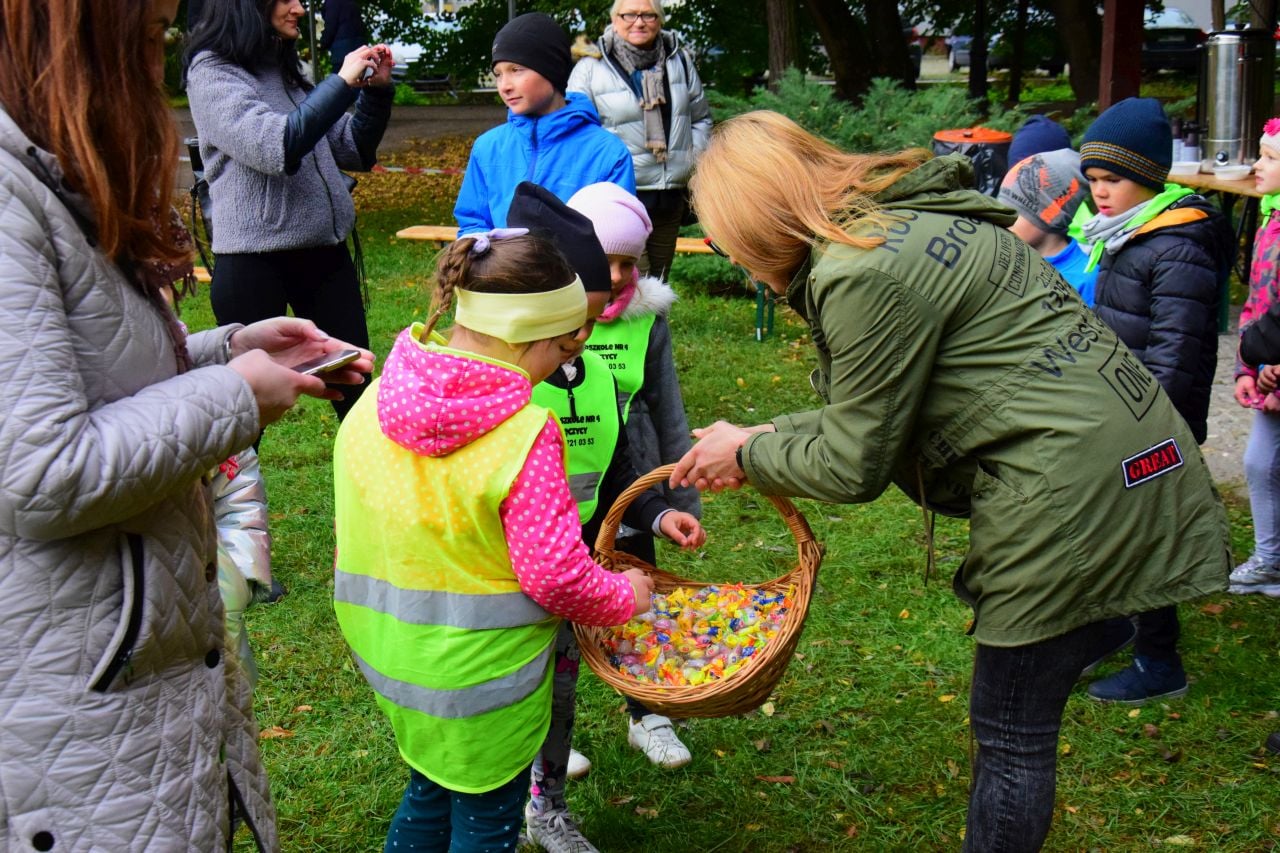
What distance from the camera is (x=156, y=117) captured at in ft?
5.50

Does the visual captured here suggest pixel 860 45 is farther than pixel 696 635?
Yes

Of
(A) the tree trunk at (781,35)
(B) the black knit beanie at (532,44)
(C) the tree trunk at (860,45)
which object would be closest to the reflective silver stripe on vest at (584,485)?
(B) the black knit beanie at (532,44)

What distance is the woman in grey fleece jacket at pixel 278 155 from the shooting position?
4102 mm

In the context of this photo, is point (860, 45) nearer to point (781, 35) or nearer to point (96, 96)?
point (781, 35)

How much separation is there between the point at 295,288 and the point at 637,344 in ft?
6.48

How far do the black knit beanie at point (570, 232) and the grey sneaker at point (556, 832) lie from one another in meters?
1.36

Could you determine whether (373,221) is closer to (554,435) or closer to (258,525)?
(258,525)

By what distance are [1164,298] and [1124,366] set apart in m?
1.33

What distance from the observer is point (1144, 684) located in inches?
151

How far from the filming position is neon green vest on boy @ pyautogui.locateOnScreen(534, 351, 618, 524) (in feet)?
9.45

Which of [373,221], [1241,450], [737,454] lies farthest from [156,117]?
[373,221]

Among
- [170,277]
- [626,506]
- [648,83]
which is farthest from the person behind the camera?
[648,83]

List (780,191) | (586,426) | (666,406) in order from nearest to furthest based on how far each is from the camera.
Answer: (780,191), (586,426), (666,406)

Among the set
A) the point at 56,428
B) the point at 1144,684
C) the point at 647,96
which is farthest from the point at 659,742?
the point at 647,96
